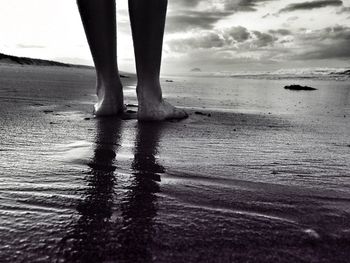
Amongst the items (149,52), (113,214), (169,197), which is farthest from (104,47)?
(113,214)

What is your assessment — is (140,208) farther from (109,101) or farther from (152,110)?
(109,101)

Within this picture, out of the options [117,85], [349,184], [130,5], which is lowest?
[349,184]

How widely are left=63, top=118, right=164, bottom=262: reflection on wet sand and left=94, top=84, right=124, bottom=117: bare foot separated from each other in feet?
Result: 4.23

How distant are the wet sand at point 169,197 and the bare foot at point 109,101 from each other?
2.34 ft

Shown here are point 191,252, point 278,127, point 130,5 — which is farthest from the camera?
point 278,127

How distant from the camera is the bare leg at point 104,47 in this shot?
7.91ft

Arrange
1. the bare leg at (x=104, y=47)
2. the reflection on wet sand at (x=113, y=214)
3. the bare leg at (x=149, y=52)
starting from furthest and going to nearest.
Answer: the bare leg at (x=104, y=47) < the bare leg at (x=149, y=52) < the reflection on wet sand at (x=113, y=214)

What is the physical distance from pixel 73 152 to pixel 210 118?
5.18 ft

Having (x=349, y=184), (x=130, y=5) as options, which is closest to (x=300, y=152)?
(x=349, y=184)

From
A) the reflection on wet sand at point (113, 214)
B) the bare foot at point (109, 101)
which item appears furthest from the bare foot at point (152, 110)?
the reflection on wet sand at point (113, 214)

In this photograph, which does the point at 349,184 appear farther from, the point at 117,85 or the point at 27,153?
the point at 117,85

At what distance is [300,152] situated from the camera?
166 cm

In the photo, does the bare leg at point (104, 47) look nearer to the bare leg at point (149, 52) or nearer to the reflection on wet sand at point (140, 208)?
the bare leg at point (149, 52)

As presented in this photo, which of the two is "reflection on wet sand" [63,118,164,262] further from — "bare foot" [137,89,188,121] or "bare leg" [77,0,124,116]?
"bare leg" [77,0,124,116]
